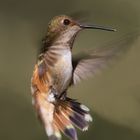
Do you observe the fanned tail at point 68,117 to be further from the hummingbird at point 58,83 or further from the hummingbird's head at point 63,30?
the hummingbird's head at point 63,30

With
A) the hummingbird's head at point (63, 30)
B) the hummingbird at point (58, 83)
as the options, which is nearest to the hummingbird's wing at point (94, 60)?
the hummingbird at point (58, 83)

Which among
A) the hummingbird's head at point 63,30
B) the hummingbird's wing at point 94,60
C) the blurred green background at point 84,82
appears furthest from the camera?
the blurred green background at point 84,82

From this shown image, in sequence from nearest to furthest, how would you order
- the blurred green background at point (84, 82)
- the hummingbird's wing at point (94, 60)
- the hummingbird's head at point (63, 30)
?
the hummingbird's head at point (63, 30) → the hummingbird's wing at point (94, 60) → the blurred green background at point (84, 82)

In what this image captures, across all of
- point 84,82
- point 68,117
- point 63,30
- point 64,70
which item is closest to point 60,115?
point 68,117

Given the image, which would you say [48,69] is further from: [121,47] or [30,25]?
[30,25]

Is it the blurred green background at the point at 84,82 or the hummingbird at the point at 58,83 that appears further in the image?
the blurred green background at the point at 84,82

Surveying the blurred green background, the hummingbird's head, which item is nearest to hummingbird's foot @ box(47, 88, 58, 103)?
the hummingbird's head
